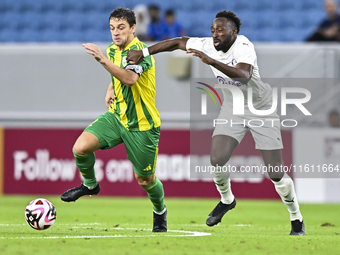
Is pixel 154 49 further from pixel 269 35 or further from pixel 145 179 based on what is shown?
pixel 269 35

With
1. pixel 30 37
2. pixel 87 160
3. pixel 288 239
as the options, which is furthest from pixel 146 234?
pixel 30 37

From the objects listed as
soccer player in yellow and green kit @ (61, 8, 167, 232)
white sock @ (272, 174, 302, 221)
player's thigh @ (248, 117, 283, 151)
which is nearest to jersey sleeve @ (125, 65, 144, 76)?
soccer player in yellow and green kit @ (61, 8, 167, 232)

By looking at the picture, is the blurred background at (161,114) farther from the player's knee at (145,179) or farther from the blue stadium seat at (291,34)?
the player's knee at (145,179)

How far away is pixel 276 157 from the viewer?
20.5 feet

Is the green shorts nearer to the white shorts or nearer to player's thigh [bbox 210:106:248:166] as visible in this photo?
player's thigh [bbox 210:106:248:166]

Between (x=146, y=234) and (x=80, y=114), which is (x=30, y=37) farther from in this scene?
(x=146, y=234)

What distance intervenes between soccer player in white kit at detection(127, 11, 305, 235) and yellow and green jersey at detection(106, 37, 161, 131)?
0.47 feet

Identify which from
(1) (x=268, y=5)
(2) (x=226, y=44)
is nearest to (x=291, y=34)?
(1) (x=268, y=5)

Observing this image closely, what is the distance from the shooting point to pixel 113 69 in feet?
19.1

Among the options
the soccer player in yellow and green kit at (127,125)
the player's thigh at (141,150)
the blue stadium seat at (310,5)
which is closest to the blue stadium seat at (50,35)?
the blue stadium seat at (310,5)

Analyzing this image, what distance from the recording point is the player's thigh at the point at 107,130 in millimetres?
6180

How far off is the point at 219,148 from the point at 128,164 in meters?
4.86

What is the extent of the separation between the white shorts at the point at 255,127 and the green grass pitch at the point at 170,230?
94cm

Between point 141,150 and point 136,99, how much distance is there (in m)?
0.51
